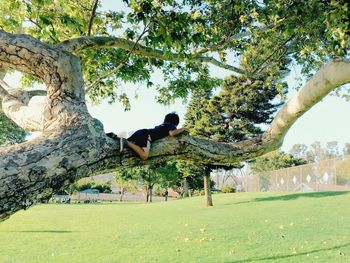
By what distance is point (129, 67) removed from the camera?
7.48m

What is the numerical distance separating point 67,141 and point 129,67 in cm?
463

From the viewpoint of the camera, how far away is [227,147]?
4.21m

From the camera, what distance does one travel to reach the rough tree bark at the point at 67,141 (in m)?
2.72

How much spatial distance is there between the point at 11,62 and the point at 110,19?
589 cm

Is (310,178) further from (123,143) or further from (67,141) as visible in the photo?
(67,141)

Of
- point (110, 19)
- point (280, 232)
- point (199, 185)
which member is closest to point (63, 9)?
point (110, 19)

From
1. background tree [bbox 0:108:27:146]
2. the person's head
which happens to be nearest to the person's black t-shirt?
the person's head

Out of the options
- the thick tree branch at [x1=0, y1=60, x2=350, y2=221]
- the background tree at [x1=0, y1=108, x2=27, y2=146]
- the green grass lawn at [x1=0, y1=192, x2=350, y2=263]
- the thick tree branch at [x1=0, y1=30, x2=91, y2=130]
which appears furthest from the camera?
the background tree at [x1=0, y1=108, x2=27, y2=146]

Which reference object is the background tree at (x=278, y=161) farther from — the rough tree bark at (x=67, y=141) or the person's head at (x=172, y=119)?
→ the rough tree bark at (x=67, y=141)

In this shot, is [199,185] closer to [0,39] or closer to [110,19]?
[110,19]

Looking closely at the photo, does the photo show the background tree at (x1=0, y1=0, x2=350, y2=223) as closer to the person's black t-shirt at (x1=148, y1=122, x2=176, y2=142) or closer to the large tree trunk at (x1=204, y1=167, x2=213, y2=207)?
the person's black t-shirt at (x1=148, y1=122, x2=176, y2=142)

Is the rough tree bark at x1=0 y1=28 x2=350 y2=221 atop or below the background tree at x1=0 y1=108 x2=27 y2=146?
below

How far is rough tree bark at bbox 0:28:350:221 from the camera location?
272 centimetres

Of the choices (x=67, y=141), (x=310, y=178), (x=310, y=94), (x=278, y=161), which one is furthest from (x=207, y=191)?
(x=278, y=161)
